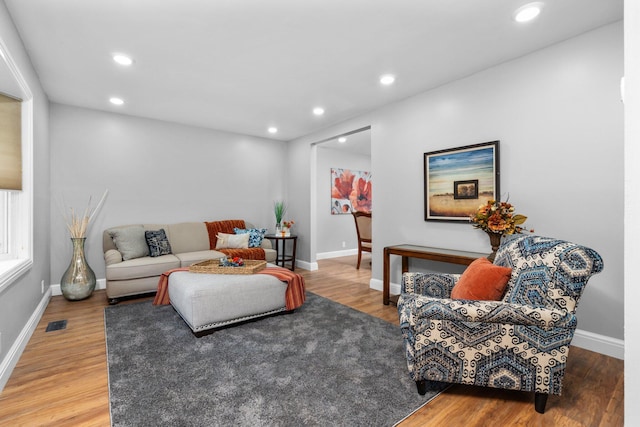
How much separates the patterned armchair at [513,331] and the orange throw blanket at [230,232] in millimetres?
3156

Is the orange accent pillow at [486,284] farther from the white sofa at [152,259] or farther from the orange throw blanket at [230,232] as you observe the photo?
the white sofa at [152,259]

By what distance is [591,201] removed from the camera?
7.85 feet

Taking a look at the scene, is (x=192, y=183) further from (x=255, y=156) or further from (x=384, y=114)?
(x=384, y=114)

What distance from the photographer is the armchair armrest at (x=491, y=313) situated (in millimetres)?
1552

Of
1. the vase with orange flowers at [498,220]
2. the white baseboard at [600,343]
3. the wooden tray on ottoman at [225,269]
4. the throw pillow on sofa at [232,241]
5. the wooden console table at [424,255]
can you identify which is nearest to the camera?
the white baseboard at [600,343]

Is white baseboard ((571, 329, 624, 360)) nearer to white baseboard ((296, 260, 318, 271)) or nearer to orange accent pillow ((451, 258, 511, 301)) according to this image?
orange accent pillow ((451, 258, 511, 301))

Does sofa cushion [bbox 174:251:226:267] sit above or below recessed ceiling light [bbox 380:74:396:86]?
below

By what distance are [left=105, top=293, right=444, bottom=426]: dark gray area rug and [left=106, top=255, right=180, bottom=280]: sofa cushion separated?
0.67 m

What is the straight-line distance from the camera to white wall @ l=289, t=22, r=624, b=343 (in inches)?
90.5

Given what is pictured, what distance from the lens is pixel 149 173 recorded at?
4602 millimetres

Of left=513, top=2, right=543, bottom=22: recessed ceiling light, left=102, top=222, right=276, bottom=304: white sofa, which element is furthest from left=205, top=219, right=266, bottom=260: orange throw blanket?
left=513, top=2, right=543, bottom=22: recessed ceiling light

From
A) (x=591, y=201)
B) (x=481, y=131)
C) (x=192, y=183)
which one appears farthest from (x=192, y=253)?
(x=591, y=201)

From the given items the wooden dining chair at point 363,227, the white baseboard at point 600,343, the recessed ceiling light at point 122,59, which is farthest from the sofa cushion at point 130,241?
the white baseboard at point 600,343

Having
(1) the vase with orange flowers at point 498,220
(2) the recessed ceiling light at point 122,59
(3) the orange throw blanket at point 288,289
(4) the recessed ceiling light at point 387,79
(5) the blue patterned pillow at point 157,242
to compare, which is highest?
(2) the recessed ceiling light at point 122,59
